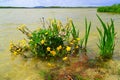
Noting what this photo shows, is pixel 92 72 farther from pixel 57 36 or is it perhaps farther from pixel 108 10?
pixel 108 10

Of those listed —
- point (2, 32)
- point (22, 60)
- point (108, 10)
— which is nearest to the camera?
point (22, 60)

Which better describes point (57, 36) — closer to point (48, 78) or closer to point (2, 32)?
point (48, 78)

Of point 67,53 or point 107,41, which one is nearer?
point 107,41

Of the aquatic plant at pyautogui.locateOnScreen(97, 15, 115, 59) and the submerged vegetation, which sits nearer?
the submerged vegetation

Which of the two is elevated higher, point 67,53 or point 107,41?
point 107,41

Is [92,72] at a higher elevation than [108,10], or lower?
higher

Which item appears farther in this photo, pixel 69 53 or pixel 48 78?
pixel 69 53

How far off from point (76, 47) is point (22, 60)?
1.16 m

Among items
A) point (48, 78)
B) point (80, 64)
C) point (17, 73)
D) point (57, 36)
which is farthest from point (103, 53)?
point (17, 73)

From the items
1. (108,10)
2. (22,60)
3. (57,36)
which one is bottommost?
(108,10)

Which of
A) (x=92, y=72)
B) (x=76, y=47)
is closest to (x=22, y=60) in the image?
(x=76, y=47)

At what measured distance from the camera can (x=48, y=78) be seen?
4.24 meters

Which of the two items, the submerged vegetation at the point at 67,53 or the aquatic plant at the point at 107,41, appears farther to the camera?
the aquatic plant at the point at 107,41

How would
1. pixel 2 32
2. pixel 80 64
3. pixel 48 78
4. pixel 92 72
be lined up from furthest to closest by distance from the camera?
pixel 2 32, pixel 80 64, pixel 92 72, pixel 48 78
